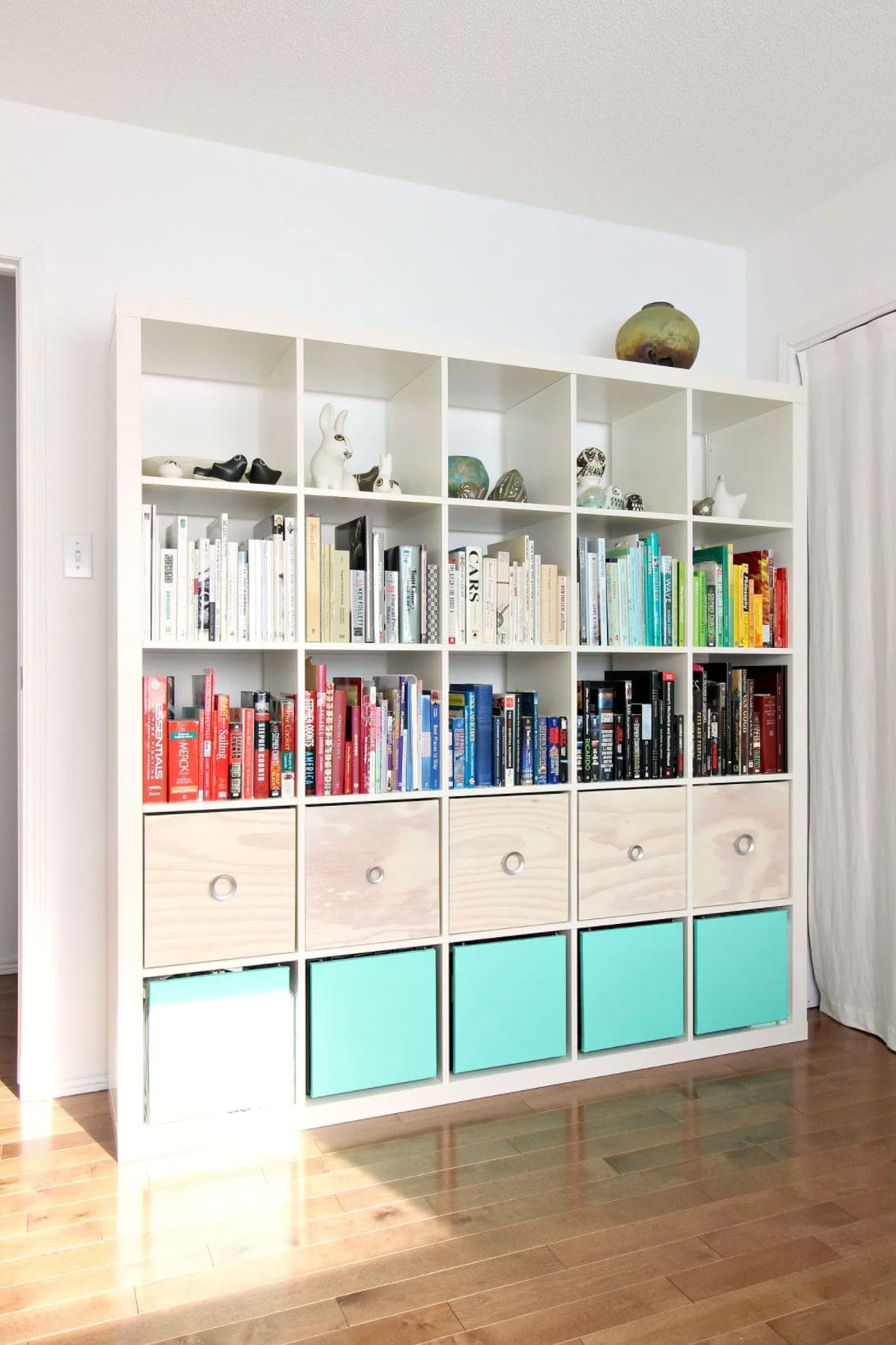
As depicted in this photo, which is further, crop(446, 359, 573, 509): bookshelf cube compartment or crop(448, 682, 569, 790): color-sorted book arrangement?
crop(446, 359, 573, 509): bookshelf cube compartment

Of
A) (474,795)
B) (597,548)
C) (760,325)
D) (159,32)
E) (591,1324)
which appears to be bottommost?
(591,1324)

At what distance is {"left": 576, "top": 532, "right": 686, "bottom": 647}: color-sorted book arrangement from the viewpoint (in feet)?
8.93

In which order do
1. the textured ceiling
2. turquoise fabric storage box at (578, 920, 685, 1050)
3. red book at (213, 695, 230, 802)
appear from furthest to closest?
turquoise fabric storage box at (578, 920, 685, 1050)
red book at (213, 695, 230, 802)
the textured ceiling

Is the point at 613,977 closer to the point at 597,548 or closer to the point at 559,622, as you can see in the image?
the point at 559,622

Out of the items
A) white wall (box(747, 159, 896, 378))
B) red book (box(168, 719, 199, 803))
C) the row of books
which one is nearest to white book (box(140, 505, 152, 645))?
the row of books

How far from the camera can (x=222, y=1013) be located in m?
2.31

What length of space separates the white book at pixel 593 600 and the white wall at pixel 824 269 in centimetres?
114

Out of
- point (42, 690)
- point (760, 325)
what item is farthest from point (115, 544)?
point (760, 325)

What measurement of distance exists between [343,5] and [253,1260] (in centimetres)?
255

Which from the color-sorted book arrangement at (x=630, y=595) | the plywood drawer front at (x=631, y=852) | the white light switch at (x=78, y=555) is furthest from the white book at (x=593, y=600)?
the white light switch at (x=78, y=555)

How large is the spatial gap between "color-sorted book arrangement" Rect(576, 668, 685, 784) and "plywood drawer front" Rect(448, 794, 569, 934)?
0.48ft

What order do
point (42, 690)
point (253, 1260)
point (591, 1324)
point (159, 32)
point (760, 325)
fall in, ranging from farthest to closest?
point (760, 325), point (42, 690), point (159, 32), point (253, 1260), point (591, 1324)

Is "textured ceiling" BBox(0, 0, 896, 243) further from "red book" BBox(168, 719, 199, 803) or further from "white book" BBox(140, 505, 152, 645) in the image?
"red book" BBox(168, 719, 199, 803)

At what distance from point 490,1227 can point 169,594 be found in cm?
149
